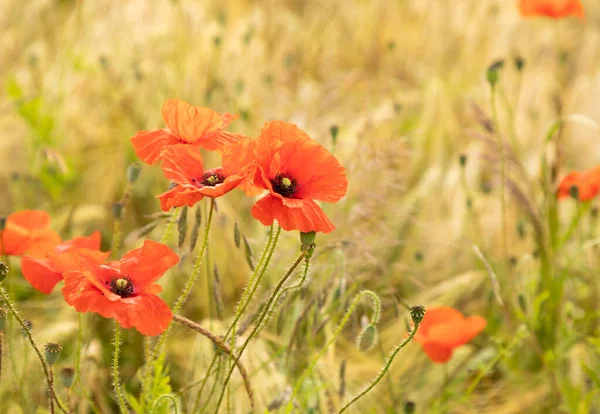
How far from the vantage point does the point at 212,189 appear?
80 centimetres

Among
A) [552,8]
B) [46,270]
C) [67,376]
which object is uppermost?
[552,8]

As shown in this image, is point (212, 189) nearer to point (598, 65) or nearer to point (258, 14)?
point (258, 14)

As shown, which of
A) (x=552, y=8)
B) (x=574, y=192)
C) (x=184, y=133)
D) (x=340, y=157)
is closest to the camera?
(x=184, y=133)

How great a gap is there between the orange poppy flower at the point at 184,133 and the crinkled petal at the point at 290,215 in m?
0.15

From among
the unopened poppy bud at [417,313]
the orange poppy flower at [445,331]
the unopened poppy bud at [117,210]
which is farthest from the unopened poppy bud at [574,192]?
the unopened poppy bud at [117,210]

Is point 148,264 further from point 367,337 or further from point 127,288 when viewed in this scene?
point 367,337

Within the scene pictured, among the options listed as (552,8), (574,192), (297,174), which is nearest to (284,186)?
(297,174)

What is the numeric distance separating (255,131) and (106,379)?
93 cm

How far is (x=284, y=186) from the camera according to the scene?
888 mm

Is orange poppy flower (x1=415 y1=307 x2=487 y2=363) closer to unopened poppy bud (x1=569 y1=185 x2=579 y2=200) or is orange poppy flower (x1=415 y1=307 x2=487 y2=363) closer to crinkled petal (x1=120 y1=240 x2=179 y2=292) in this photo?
unopened poppy bud (x1=569 y1=185 x2=579 y2=200)

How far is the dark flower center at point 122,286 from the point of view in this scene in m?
0.87

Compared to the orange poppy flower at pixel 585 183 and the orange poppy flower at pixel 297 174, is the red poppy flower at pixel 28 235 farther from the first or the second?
the orange poppy flower at pixel 585 183

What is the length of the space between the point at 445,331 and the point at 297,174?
49 cm

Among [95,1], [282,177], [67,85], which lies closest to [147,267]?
[282,177]
